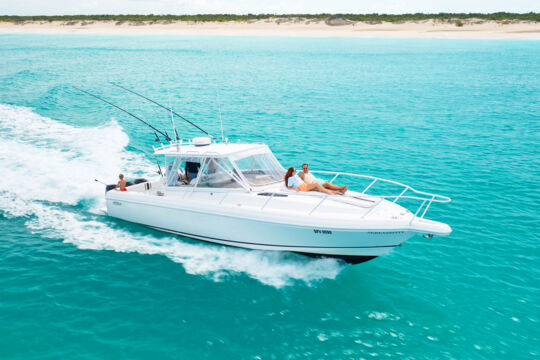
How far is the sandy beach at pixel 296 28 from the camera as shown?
117062mm

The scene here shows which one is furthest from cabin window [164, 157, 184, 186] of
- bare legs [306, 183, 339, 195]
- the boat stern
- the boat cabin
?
the boat stern

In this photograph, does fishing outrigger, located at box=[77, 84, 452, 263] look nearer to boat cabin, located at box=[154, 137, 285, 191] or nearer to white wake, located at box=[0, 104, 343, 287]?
boat cabin, located at box=[154, 137, 285, 191]

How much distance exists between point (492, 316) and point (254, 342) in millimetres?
5414

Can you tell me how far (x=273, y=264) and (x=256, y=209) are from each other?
60.3 inches

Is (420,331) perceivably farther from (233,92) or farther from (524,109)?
(233,92)

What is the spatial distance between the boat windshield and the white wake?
7.04 ft

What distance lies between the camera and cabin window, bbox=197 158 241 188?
11680 mm

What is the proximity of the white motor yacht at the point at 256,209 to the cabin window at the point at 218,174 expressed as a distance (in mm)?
29

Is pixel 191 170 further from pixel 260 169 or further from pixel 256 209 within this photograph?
pixel 256 209

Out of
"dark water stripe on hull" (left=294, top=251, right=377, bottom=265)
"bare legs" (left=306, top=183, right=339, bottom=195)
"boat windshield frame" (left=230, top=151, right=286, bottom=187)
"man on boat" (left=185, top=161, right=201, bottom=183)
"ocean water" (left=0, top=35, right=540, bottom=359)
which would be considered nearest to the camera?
"ocean water" (left=0, top=35, right=540, bottom=359)

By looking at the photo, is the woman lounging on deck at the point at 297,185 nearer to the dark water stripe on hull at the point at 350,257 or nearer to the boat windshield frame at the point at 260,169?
the boat windshield frame at the point at 260,169

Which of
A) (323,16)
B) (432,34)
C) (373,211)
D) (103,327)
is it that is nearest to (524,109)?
(373,211)

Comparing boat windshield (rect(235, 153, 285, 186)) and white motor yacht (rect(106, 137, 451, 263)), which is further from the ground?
boat windshield (rect(235, 153, 285, 186))

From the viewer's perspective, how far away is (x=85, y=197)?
15.1 metres
